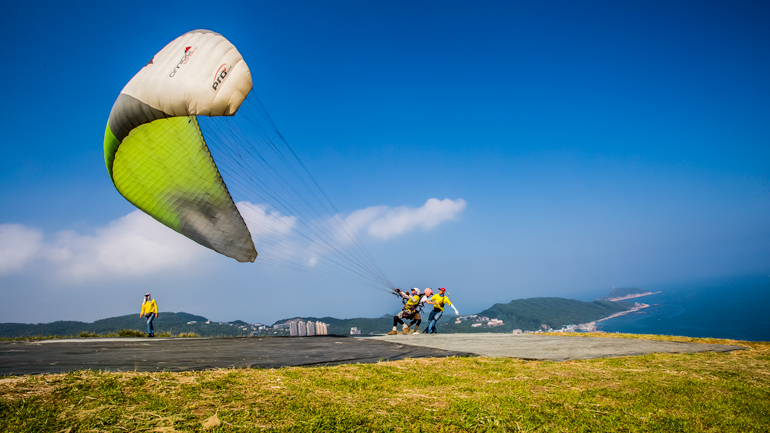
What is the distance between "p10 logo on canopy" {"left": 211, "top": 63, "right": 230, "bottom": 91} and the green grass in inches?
205

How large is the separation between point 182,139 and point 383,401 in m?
7.53

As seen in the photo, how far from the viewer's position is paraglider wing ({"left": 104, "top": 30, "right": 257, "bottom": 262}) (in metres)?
6.77

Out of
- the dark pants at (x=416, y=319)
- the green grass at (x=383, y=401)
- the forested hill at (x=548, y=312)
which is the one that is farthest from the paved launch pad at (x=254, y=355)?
the forested hill at (x=548, y=312)

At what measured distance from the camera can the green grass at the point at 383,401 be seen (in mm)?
2531

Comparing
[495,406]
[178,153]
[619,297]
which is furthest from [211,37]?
[619,297]

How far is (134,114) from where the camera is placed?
7.11 metres

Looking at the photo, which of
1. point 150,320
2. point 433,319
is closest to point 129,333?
point 150,320

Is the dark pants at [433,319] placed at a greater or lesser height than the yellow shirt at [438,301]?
lesser

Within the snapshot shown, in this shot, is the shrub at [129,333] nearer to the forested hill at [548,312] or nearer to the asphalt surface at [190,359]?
the asphalt surface at [190,359]

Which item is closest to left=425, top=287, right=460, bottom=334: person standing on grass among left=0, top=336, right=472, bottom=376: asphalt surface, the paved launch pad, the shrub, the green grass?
the paved launch pad

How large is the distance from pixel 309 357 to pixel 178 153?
5575mm

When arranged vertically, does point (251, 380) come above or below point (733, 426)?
Result: above

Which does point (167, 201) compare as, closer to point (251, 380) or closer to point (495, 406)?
point (251, 380)

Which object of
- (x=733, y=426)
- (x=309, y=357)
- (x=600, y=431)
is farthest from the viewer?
(x=309, y=357)
